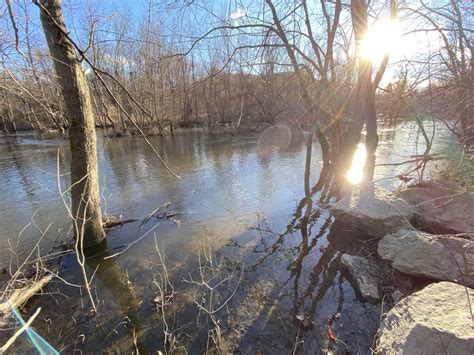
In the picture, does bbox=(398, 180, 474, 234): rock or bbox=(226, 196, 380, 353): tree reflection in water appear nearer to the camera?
bbox=(226, 196, 380, 353): tree reflection in water

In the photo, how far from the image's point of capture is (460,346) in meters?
1.88

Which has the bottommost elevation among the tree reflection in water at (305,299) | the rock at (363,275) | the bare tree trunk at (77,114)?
the tree reflection in water at (305,299)

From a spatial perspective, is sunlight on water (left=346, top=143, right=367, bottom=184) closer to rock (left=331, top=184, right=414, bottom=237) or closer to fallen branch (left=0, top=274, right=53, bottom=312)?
rock (left=331, top=184, right=414, bottom=237)

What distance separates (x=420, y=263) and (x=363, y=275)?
2.41 ft

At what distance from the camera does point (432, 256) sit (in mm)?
3395

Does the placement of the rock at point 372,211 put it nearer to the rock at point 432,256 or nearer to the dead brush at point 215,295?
the rock at point 432,256

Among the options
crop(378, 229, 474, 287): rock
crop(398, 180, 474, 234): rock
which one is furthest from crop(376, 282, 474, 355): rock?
crop(398, 180, 474, 234): rock

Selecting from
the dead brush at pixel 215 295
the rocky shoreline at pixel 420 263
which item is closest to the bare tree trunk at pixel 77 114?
the dead brush at pixel 215 295

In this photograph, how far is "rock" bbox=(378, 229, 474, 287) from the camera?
314cm

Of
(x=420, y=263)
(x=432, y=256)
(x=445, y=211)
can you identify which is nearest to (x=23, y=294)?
(x=420, y=263)

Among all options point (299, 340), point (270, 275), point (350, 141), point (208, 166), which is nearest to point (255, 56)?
point (350, 141)

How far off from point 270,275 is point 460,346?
2330 mm

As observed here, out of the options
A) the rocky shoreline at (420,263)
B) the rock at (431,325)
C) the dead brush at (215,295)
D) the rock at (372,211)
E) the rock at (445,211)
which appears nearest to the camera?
the rock at (431,325)

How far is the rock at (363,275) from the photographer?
336 cm
